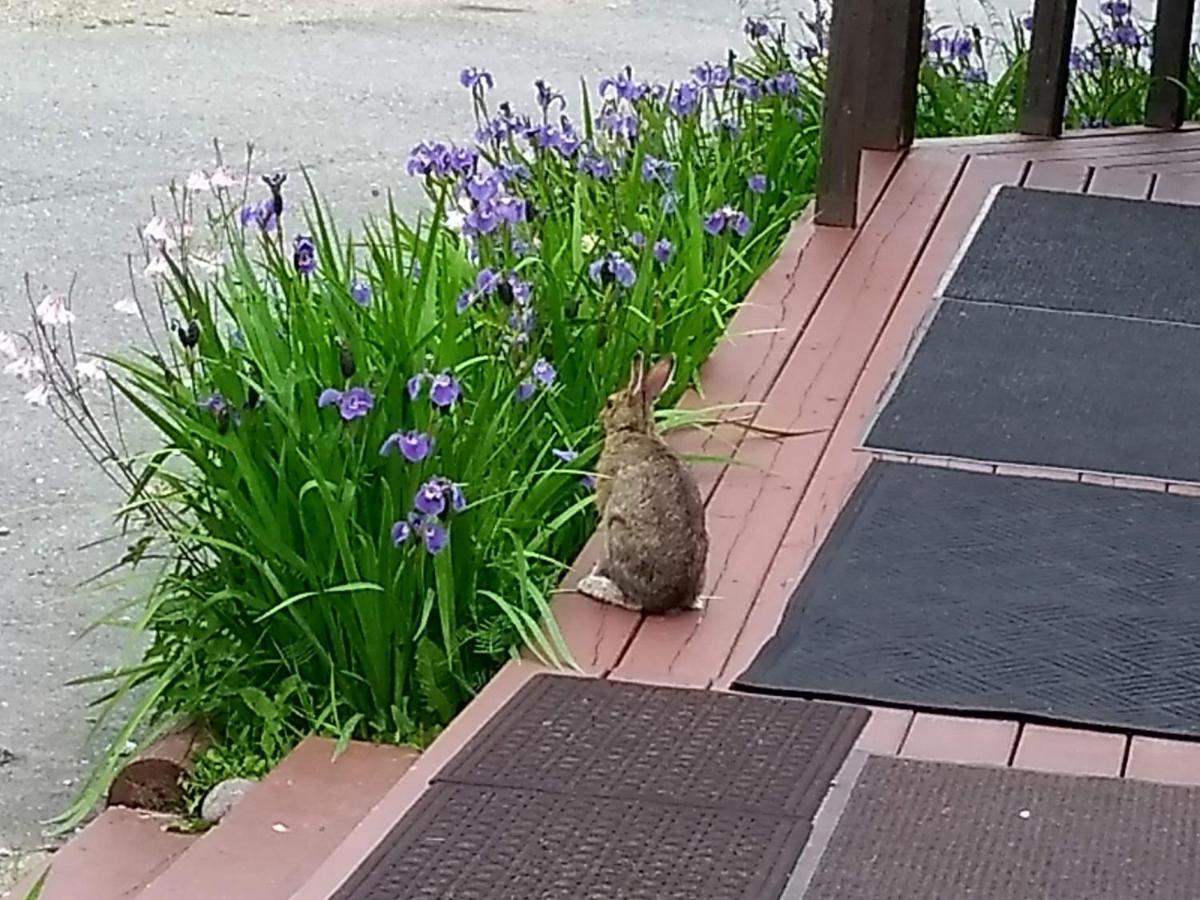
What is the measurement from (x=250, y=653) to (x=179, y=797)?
0.26m

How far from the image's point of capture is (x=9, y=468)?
4793mm

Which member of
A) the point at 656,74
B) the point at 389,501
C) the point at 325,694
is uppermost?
the point at 389,501

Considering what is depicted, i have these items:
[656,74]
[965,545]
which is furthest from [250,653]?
[656,74]

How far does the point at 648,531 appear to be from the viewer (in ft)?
10.3

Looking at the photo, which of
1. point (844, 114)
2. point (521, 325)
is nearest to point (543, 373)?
point (521, 325)

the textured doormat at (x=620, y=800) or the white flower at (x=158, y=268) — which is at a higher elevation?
the white flower at (x=158, y=268)

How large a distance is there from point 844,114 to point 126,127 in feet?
12.5

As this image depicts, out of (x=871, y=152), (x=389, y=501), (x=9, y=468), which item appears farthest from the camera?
(x=871, y=152)

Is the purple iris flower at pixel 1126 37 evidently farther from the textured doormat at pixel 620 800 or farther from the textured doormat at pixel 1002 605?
the textured doormat at pixel 620 800

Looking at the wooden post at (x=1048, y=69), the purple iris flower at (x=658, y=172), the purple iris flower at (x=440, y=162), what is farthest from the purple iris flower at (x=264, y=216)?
the wooden post at (x=1048, y=69)

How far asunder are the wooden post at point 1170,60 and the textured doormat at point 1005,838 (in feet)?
12.2

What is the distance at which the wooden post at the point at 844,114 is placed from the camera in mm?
4879

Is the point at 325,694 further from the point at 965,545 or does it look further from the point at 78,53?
the point at 78,53

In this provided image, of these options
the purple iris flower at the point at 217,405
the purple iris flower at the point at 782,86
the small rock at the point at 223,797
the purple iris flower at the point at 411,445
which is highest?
the purple iris flower at the point at 411,445
